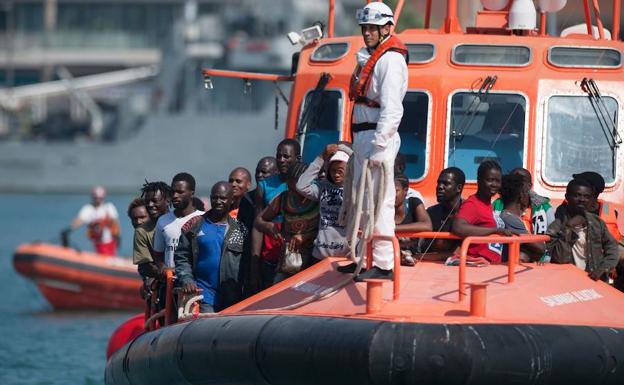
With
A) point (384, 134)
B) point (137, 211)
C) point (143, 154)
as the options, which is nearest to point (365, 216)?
point (384, 134)

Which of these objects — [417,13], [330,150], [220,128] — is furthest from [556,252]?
[220,128]

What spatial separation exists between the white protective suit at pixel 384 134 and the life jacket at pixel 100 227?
15032 millimetres

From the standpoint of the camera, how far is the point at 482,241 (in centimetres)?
933

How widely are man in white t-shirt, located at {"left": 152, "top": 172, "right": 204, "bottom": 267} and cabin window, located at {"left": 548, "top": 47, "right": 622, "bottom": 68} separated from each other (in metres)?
2.93

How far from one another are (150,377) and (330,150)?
1964mm

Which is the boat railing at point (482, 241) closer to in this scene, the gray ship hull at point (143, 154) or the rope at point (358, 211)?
the rope at point (358, 211)

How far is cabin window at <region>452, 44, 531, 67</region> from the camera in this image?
12062 mm

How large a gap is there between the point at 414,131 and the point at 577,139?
1.23 m

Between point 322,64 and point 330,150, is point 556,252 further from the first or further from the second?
point 322,64

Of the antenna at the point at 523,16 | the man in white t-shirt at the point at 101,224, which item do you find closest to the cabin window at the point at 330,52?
the antenna at the point at 523,16

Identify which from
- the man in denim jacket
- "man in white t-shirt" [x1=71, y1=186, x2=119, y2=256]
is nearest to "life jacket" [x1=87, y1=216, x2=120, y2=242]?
"man in white t-shirt" [x1=71, y1=186, x2=119, y2=256]

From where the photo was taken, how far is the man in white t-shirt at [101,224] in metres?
24.2

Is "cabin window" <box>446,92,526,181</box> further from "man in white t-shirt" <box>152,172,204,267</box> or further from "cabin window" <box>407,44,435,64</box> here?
"man in white t-shirt" <box>152,172,204,267</box>

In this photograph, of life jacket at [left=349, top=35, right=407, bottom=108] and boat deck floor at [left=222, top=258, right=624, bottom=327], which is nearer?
boat deck floor at [left=222, top=258, right=624, bottom=327]
